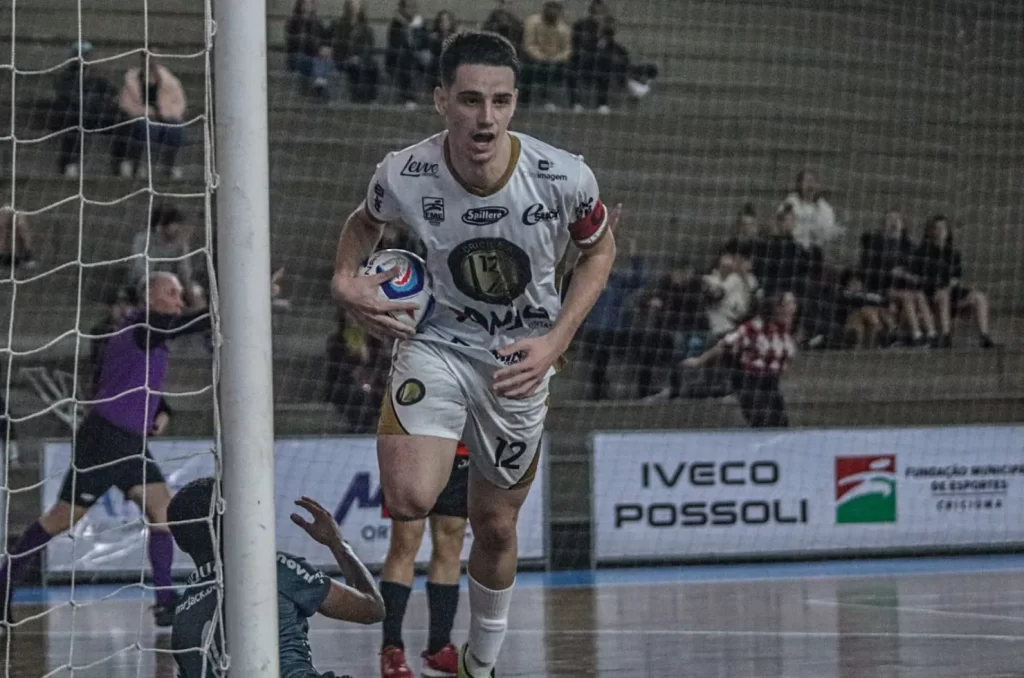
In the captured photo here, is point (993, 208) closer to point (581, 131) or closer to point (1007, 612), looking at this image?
point (581, 131)

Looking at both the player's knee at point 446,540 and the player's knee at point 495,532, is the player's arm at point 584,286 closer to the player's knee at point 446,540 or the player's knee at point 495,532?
the player's knee at point 495,532

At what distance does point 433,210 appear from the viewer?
17.0 feet

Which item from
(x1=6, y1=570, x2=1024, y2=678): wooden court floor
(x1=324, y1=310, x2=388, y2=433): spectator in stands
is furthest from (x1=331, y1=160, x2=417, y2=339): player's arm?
(x1=324, y1=310, x2=388, y2=433): spectator in stands

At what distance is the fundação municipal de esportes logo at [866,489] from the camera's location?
1284cm

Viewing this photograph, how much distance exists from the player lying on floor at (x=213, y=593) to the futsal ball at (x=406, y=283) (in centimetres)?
90

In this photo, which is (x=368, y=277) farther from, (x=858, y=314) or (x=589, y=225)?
(x=858, y=314)

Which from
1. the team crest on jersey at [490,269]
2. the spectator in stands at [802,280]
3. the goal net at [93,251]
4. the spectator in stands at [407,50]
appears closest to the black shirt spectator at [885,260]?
the spectator in stands at [802,280]

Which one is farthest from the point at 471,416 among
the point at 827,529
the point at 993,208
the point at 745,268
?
the point at 993,208

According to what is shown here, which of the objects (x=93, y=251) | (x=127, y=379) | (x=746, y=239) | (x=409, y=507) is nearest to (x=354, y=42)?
(x=93, y=251)

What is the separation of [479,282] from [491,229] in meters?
0.18

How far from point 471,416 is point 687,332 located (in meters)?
8.63

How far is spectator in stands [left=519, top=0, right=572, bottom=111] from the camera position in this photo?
14.6 m

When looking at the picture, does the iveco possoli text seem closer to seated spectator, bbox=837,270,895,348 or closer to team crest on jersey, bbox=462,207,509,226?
seated spectator, bbox=837,270,895,348

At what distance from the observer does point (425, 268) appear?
529 cm
